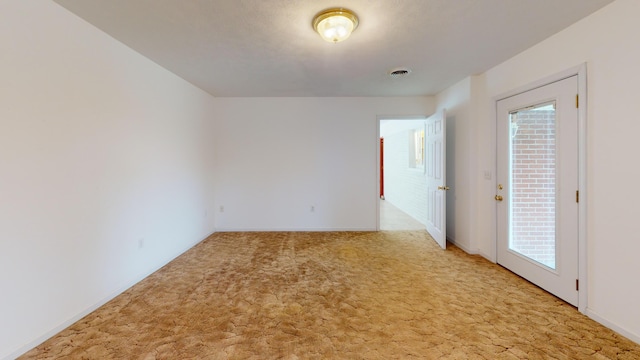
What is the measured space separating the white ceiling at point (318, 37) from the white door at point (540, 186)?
640mm

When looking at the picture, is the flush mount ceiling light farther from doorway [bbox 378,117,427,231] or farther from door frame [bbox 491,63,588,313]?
doorway [bbox 378,117,427,231]

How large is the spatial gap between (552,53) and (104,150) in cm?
433

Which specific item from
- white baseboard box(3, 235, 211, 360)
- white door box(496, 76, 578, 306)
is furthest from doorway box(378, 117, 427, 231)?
white baseboard box(3, 235, 211, 360)

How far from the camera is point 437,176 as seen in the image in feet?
12.9

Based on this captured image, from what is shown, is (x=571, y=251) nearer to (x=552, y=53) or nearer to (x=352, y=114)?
(x=552, y=53)

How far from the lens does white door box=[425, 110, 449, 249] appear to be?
369 cm

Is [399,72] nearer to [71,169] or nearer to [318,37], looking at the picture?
[318,37]

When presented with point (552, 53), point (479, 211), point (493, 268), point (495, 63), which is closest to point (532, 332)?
point (493, 268)

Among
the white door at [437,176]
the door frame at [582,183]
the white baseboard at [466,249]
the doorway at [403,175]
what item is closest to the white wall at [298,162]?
the doorway at [403,175]

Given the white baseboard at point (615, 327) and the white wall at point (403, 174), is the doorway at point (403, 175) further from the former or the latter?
the white baseboard at point (615, 327)

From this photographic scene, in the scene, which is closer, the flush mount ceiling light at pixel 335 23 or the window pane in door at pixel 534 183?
the flush mount ceiling light at pixel 335 23

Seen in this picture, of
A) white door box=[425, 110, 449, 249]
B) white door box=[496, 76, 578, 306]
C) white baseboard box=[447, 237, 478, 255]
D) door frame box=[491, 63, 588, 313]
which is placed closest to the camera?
door frame box=[491, 63, 588, 313]

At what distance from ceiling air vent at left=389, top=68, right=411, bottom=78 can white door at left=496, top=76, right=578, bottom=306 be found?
1.20 metres

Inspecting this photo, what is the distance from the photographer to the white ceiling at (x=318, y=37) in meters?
1.91
